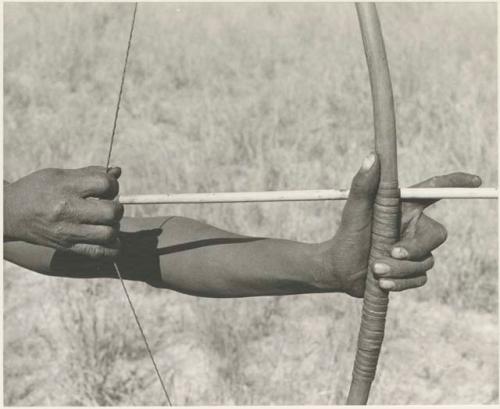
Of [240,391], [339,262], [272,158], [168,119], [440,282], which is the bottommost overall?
[240,391]

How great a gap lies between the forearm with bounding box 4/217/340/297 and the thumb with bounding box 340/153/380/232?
0.70 ft

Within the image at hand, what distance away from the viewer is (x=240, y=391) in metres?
3.04

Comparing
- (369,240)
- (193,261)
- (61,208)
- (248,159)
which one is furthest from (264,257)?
(248,159)

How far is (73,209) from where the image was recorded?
123 centimetres

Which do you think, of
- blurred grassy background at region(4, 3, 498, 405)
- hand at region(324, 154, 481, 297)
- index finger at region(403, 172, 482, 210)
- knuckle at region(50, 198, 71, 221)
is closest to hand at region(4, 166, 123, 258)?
knuckle at region(50, 198, 71, 221)

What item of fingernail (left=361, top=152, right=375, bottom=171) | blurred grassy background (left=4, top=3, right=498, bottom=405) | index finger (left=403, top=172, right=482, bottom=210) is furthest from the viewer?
blurred grassy background (left=4, top=3, right=498, bottom=405)

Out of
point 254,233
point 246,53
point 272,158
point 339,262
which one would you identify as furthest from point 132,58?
point 339,262

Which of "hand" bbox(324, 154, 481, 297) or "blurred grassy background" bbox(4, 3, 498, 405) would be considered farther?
"blurred grassy background" bbox(4, 3, 498, 405)

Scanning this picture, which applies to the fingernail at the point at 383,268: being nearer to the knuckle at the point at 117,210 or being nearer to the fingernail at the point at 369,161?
the fingernail at the point at 369,161

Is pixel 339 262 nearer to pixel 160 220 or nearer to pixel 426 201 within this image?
pixel 426 201

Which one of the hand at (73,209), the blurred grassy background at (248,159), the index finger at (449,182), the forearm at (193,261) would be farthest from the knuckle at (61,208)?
the blurred grassy background at (248,159)

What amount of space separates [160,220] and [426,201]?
0.64 m

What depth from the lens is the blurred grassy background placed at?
3.11 metres

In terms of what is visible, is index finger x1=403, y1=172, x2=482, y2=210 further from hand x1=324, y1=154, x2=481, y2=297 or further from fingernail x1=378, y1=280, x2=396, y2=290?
fingernail x1=378, y1=280, x2=396, y2=290
